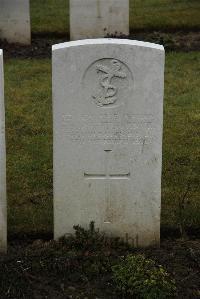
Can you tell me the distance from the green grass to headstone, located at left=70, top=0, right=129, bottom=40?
84 centimetres

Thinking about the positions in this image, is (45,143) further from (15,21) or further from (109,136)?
(15,21)

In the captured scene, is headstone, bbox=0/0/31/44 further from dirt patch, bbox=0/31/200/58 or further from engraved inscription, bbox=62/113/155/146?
engraved inscription, bbox=62/113/155/146

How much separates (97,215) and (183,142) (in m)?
2.69

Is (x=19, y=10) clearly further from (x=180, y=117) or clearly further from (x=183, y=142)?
(x=183, y=142)

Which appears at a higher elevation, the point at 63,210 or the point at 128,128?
the point at 128,128

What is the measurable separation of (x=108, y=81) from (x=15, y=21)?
7.58 m

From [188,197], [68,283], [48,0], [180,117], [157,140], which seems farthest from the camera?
[48,0]

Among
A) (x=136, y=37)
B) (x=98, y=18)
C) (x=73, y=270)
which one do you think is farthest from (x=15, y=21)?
(x=73, y=270)

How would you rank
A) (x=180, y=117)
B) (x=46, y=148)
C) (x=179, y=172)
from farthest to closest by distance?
(x=180, y=117) → (x=46, y=148) → (x=179, y=172)

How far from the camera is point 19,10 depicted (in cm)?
1241

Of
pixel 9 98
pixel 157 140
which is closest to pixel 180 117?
pixel 9 98

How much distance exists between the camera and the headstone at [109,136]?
5273 millimetres

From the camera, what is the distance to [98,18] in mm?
12625

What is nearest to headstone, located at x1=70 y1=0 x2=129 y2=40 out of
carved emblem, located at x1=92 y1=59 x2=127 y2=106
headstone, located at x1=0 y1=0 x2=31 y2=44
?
headstone, located at x1=0 y1=0 x2=31 y2=44
